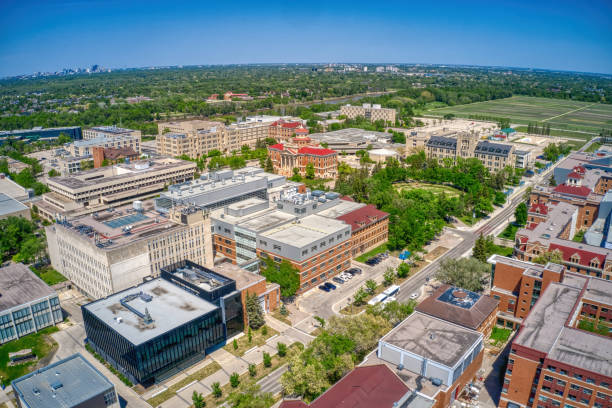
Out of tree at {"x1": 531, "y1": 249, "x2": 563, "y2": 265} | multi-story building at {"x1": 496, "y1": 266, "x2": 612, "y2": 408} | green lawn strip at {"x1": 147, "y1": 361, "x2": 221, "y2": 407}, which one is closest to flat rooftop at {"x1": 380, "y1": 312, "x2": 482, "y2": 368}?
multi-story building at {"x1": 496, "y1": 266, "x2": 612, "y2": 408}

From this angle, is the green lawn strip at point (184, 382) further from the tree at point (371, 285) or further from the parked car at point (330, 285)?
the tree at point (371, 285)

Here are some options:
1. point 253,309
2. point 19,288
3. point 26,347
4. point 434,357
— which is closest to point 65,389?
point 26,347

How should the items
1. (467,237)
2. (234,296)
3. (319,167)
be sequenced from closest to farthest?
1. (234,296)
2. (467,237)
3. (319,167)

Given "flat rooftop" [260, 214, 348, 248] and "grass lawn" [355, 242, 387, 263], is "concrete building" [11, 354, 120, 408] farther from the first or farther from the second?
"grass lawn" [355, 242, 387, 263]

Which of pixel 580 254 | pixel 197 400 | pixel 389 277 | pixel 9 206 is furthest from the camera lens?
pixel 9 206

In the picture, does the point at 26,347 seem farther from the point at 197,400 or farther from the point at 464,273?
the point at 464,273

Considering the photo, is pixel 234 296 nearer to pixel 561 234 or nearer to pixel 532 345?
pixel 532 345

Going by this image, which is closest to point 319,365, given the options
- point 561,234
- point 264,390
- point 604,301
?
point 264,390
